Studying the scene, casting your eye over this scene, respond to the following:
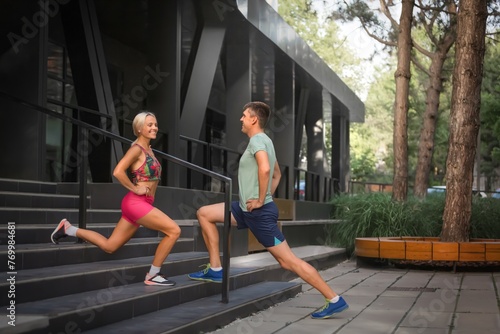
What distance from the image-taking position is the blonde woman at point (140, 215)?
23.6 ft

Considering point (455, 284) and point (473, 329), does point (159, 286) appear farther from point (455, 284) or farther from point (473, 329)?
point (455, 284)

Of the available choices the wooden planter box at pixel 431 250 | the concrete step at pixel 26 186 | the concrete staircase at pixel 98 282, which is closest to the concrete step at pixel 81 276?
the concrete staircase at pixel 98 282

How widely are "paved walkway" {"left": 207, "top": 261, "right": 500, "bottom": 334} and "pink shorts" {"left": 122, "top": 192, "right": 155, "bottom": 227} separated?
1216mm

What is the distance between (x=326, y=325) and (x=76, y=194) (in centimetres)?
438

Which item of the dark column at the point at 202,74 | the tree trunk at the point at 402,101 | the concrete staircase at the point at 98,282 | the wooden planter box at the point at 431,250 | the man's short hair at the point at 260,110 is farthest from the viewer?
the tree trunk at the point at 402,101

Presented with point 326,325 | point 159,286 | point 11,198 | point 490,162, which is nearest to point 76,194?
point 11,198

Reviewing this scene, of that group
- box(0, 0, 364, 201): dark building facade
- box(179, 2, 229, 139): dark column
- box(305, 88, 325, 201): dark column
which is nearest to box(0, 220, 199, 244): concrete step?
box(0, 0, 364, 201): dark building facade

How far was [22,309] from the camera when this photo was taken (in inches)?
222

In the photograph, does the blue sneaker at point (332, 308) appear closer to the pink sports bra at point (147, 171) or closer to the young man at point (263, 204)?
the young man at point (263, 204)

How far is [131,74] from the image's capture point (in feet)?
60.2

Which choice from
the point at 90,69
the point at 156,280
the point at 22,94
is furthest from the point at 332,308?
the point at 90,69

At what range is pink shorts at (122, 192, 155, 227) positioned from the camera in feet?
23.6

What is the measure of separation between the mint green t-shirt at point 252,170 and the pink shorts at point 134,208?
0.84 meters

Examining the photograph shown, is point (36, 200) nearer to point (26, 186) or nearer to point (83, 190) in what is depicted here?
point (26, 186)
